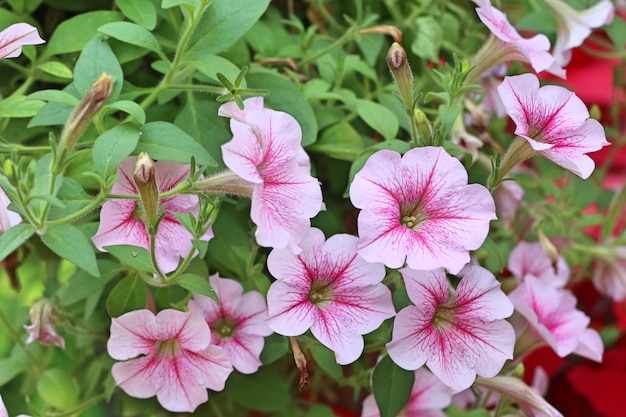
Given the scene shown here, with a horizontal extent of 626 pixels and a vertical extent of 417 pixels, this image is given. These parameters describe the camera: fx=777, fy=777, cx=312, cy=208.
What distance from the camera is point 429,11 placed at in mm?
783

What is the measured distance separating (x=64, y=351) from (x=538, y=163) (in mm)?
564

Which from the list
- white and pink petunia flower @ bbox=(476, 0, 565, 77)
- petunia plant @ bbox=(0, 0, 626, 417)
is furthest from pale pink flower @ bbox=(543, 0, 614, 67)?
white and pink petunia flower @ bbox=(476, 0, 565, 77)

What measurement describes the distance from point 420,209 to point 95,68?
23 cm

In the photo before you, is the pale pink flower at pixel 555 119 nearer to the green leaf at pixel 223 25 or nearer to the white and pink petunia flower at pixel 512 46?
the white and pink petunia flower at pixel 512 46

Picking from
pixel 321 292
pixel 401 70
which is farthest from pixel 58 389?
pixel 401 70

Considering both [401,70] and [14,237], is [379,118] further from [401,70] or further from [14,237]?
[14,237]

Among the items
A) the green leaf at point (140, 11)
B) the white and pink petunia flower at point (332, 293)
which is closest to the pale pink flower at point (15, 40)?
the green leaf at point (140, 11)

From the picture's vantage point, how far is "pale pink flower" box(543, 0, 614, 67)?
28.2 inches

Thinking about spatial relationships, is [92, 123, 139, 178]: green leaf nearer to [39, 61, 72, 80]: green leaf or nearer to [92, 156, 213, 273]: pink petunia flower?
[92, 156, 213, 273]: pink petunia flower

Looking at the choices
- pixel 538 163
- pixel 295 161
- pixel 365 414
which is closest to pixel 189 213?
pixel 295 161

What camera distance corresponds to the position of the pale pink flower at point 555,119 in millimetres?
491

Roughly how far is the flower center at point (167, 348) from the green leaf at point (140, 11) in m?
0.23

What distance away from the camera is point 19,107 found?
557mm

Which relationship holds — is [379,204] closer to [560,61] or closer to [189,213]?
[189,213]
